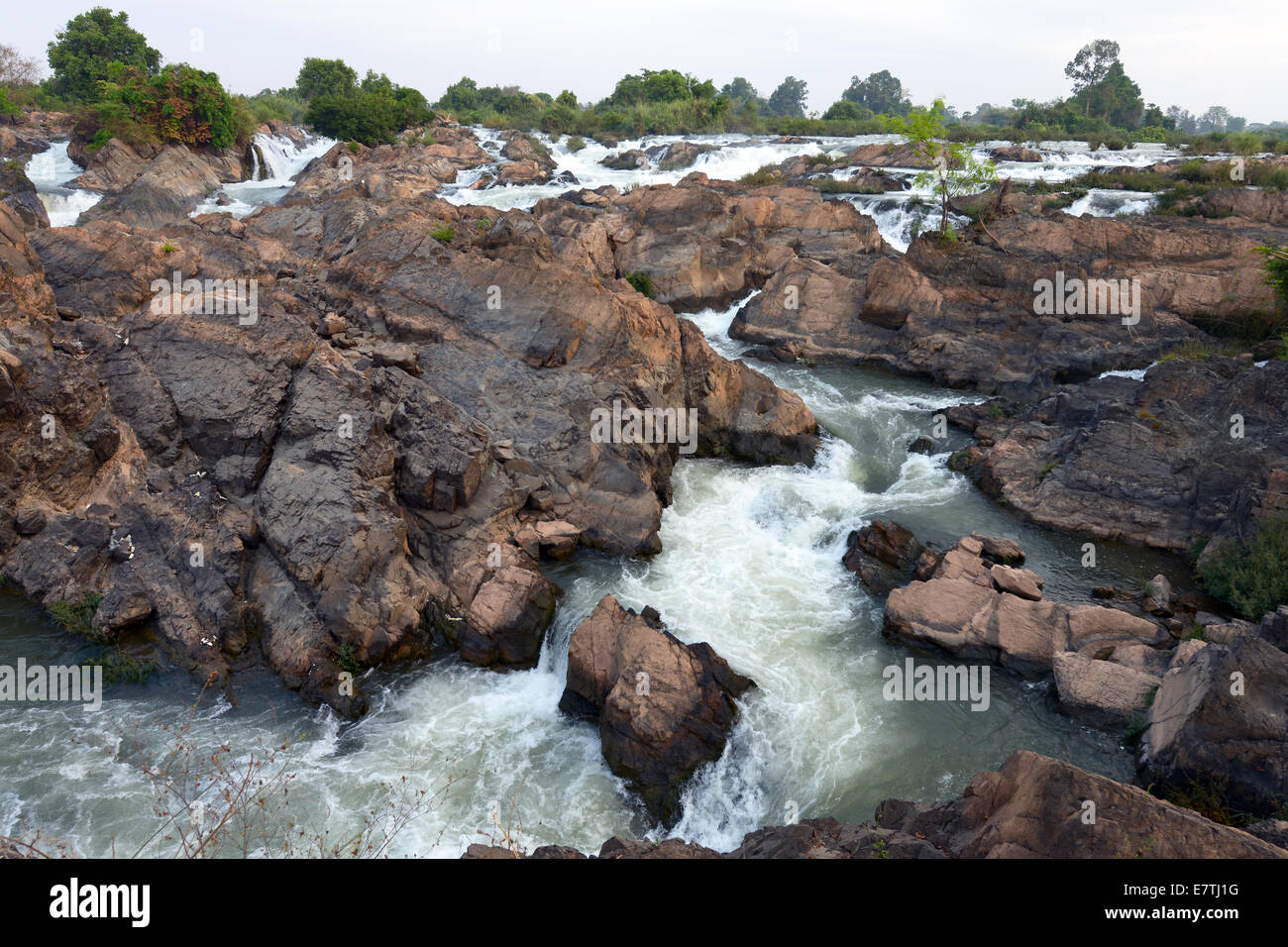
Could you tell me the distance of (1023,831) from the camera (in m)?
7.19

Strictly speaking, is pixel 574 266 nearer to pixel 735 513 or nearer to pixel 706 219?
pixel 735 513

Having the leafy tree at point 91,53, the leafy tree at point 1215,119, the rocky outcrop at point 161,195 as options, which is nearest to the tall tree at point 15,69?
the leafy tree at point 91,53

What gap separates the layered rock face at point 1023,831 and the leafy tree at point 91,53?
67469mm

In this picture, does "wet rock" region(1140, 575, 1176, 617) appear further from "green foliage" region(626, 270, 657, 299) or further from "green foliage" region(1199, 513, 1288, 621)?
"green foliage" region(626, 270, 657, 299)

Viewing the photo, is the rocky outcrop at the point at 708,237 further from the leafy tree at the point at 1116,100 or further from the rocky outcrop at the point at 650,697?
the leafy tree at the point at 1116,100

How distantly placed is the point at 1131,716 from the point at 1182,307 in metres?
18.6

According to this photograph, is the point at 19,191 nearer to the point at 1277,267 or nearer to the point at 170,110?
the point at 170,110

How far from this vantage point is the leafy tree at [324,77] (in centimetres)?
6988

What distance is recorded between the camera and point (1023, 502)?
17688 millimetres

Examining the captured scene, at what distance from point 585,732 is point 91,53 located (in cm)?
6949

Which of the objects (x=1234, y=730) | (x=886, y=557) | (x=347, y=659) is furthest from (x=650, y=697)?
(x=1234, y=730)

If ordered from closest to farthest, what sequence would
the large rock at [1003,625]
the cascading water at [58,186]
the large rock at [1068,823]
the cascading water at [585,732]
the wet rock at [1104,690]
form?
the large rock at [1068,823], the cascading water at [585,732], the wet rock at [1104,690], the large rock at [1003,625], the cascading water at [58,186]
